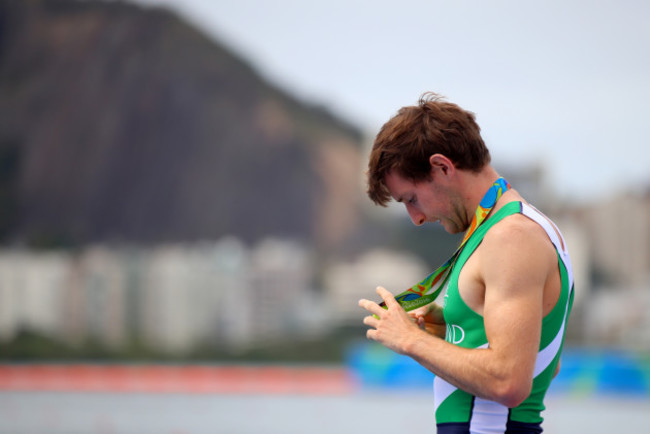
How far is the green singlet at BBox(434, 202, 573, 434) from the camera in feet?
5.57

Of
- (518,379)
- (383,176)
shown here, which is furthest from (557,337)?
(383,176)

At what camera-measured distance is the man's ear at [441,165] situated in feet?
5.59

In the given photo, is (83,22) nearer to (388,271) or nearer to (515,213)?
(388,271)

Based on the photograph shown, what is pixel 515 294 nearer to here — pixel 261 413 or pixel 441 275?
pixel 441 275

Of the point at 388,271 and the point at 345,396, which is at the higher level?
the point at 388,271

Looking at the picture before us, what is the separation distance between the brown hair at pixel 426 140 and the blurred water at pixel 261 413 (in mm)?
6830

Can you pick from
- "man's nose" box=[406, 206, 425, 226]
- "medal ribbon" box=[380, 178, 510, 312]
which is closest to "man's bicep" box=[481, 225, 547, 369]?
"medal ribbon" box=[380, 178, 510, 312]

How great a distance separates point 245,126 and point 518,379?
4041 cm

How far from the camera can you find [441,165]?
5.64 ft

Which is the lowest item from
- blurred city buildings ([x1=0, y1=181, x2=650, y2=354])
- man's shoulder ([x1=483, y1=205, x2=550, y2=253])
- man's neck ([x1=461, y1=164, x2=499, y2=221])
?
man's shoulder ([x1=483, y1=205, x2=550, y2=253])

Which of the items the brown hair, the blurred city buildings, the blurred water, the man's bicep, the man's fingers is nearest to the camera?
the man's bicep

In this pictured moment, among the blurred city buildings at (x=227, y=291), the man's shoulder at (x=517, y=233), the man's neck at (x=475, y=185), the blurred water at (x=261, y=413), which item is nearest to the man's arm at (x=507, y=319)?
the man's shoulder at (x=517, y=233)

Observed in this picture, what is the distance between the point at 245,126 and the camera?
1633 inches

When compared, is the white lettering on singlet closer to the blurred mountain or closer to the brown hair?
the brown hair
